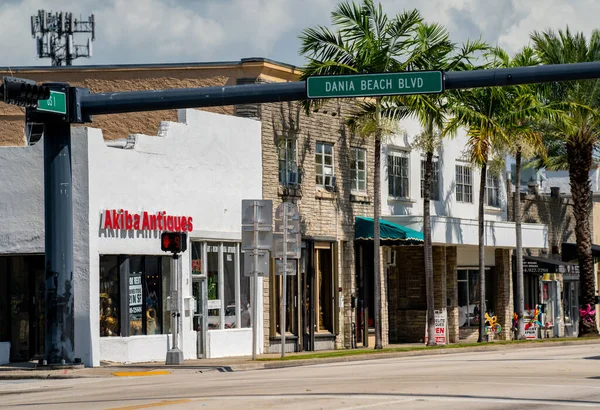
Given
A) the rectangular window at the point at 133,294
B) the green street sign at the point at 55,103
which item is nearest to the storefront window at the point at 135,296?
the rectangular window at the point at 133,294

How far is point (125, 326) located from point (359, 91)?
31.2ft

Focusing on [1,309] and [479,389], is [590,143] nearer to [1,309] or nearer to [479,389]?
[1,309]

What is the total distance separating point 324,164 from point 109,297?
998 centimetres

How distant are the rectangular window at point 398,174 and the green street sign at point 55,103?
55.4 feet

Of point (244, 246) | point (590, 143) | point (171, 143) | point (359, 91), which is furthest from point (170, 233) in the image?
point (590, 143)

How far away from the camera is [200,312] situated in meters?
31.5

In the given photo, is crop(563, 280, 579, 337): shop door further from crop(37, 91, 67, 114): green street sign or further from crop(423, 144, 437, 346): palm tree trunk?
crop(37, 91, 67, 114): green street sign

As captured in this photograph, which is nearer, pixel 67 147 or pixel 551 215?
pixel 67 147

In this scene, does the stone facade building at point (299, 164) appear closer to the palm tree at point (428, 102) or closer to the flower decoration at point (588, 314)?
the palm tree at point (428, 102)

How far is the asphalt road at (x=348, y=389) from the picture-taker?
1570 centimetres

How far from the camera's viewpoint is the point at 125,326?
28.8 metres

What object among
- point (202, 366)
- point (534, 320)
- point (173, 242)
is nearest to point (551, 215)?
point (534, 320)

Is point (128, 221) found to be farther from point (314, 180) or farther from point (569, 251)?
point (569, 251)

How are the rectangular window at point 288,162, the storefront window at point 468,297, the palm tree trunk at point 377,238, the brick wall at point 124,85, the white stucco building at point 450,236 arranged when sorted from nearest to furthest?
the brick wall at point 124,85, the palm tree trunk at point 377,238, the rectangular window at point 288,162, the white stucco building at point 450,236, the storefront window at point 468,297
